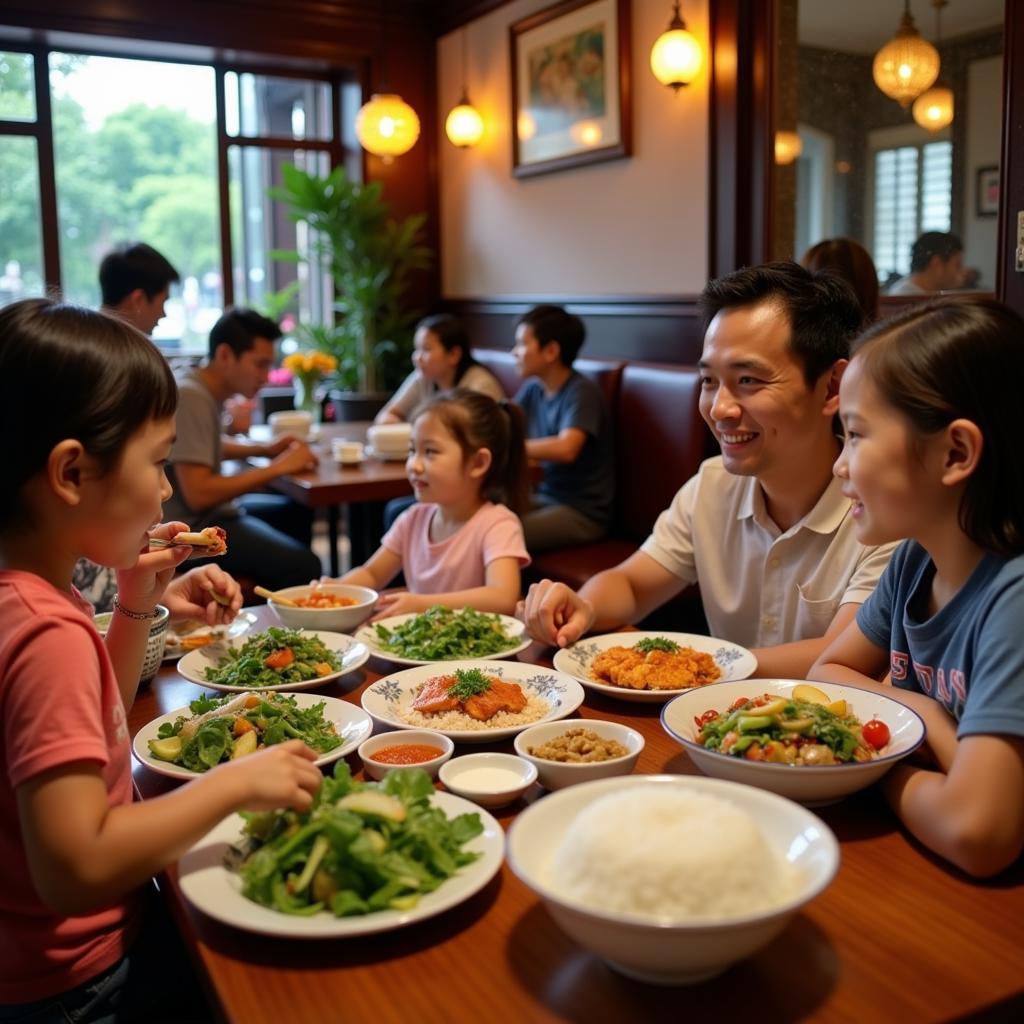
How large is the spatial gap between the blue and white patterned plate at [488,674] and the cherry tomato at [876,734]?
0.42 metres

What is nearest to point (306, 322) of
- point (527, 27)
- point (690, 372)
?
point (527, 27)

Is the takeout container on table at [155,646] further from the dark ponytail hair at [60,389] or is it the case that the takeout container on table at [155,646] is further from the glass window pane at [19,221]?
the glass window pane at [19,221]

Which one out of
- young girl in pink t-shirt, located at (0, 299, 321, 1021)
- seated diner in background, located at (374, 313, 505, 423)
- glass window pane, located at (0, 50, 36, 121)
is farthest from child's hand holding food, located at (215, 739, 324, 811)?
glass window pane, located at (0, 50, 36, 121)

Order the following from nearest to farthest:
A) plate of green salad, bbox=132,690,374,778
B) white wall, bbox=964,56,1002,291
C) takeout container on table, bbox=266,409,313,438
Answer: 1. plate of green salad, bbox=132,690,374,778
2. white wall, bbox=964,56,1002,291
3. takeout container on table, bbox=266,409,313,438

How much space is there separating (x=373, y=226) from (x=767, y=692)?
5.44 metres

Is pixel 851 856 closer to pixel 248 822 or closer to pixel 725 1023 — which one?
pixel 725 1023

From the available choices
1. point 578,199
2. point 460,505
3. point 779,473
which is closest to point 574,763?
point 779,473

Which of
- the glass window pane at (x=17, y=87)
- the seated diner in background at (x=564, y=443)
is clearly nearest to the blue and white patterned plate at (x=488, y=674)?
the seated diner in background at (x=564, y=443)

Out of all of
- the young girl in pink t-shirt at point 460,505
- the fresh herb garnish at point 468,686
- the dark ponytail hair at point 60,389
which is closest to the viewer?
the dark ponytail hair at point 60,389

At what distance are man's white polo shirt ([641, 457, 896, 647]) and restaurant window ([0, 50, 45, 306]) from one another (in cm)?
503

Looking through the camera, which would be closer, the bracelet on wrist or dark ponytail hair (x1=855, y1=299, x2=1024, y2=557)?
dark ponytail hair (x1=855, y1=299, x2=1024, y2=557)

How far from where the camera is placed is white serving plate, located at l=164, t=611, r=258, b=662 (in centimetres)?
192

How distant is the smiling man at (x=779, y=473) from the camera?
A: 189 cm

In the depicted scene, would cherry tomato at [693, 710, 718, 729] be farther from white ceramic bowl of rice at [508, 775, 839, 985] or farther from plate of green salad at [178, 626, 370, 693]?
plate of green salad at [178, 626, 370, 693]
